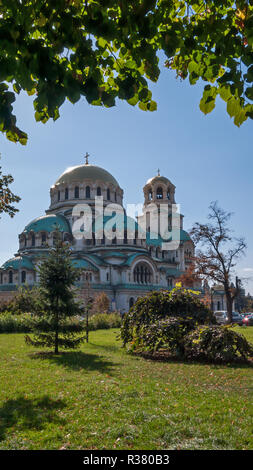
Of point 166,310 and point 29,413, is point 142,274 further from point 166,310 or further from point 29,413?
point 29,413

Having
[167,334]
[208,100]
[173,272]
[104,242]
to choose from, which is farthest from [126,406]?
[173,272]

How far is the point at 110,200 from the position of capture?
2256 inches

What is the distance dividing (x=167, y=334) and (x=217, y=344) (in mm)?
1662

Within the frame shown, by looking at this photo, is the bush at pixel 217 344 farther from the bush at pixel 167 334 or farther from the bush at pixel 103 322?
the bush at pixel 103 322

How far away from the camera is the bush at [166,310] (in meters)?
13.1

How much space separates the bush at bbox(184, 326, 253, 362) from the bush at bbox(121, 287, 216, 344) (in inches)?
68.2

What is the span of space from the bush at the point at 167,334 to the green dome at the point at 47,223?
131ft

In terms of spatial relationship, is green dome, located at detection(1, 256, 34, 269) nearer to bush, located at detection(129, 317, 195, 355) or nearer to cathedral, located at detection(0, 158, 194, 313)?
cathedral, located at detection(0, 158, 194, 313)

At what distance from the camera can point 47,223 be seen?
168ft

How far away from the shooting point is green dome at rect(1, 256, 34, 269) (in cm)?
4606

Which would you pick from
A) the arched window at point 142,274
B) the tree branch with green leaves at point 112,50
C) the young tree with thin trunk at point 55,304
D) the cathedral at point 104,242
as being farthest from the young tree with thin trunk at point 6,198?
the arched window at point 142,274

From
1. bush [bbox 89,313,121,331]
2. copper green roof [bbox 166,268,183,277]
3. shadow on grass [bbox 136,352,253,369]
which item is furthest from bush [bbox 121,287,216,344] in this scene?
copper green roof [bbox 166,268,183,277]
